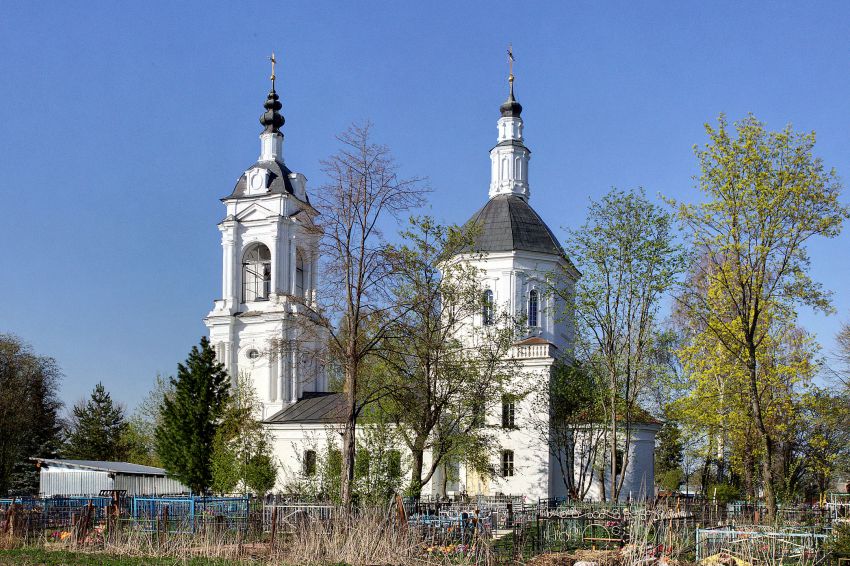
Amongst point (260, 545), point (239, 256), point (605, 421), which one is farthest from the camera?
point (239, 256)

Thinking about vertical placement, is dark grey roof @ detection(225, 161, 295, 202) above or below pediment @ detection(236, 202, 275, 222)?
above

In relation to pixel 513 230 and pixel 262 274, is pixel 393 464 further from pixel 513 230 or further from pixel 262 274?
pixel 262 274

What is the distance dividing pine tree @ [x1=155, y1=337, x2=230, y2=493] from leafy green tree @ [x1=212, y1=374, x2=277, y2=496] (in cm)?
49

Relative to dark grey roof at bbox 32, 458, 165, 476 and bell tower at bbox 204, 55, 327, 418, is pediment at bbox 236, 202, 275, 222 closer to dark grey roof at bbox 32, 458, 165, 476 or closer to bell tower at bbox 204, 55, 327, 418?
bell tower at bbox 204, 55, 327, 418

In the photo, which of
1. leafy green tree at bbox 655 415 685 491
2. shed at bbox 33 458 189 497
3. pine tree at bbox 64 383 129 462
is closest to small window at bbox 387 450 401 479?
leafy green tree at bbox 655 415 685 491

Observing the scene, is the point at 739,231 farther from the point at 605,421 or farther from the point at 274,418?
the point at 274,418

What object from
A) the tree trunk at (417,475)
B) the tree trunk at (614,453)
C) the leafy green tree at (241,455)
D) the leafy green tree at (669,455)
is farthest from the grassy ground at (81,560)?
the leafy green tree at (669,455)

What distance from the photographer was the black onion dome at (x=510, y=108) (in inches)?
1934

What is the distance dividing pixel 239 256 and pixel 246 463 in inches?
614

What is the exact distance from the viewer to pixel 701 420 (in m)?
34.8

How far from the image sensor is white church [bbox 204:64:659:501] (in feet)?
133

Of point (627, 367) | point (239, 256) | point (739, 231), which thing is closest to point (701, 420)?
point (627, 367)

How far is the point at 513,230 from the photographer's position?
44.0 m

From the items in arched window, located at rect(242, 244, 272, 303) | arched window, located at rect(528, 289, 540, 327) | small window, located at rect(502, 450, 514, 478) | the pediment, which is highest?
the pediment
